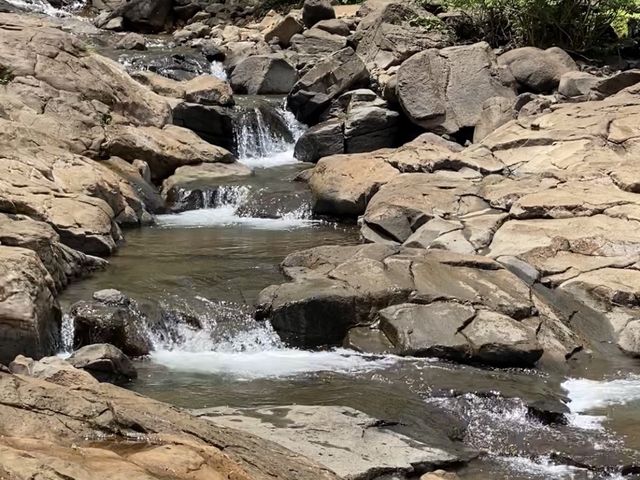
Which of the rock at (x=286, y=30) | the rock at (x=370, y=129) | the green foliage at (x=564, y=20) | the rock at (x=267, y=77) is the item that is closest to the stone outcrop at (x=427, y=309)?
the rock at (x=370, y=129)

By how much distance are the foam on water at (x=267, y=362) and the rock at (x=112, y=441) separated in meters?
3.47

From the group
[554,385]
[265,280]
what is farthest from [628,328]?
[265,280]

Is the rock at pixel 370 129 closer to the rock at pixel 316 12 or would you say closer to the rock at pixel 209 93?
the rock at pixel 209 93

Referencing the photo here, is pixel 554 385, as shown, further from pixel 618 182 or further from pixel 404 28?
pixel 404 28

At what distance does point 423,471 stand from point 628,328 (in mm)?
4186

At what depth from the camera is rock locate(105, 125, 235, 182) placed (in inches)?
578

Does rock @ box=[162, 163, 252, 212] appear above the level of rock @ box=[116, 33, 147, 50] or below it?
below

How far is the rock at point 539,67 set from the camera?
55.5ft

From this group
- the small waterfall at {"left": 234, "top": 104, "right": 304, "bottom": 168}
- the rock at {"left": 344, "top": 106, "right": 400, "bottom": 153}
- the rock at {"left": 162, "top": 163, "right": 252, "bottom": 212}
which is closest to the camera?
the rock at {"left": 162, "top": 163, "right": 252, "bottom": 212}

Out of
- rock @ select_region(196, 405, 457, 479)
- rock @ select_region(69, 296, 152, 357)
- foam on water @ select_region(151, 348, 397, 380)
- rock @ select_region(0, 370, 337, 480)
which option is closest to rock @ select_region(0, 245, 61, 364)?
rock @ select_region(69, 296, 152, 357)

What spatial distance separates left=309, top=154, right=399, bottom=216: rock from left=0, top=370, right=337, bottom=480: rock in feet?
30.9

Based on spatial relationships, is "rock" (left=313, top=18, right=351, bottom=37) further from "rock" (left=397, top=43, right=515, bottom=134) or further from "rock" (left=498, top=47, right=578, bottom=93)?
"rock" (left=498, top=47, right=578, bottom=93)

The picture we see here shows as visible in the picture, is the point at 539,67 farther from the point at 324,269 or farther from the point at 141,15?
the point at 141,15

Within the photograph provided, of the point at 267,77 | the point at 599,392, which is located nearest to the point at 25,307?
the point at 599,392
